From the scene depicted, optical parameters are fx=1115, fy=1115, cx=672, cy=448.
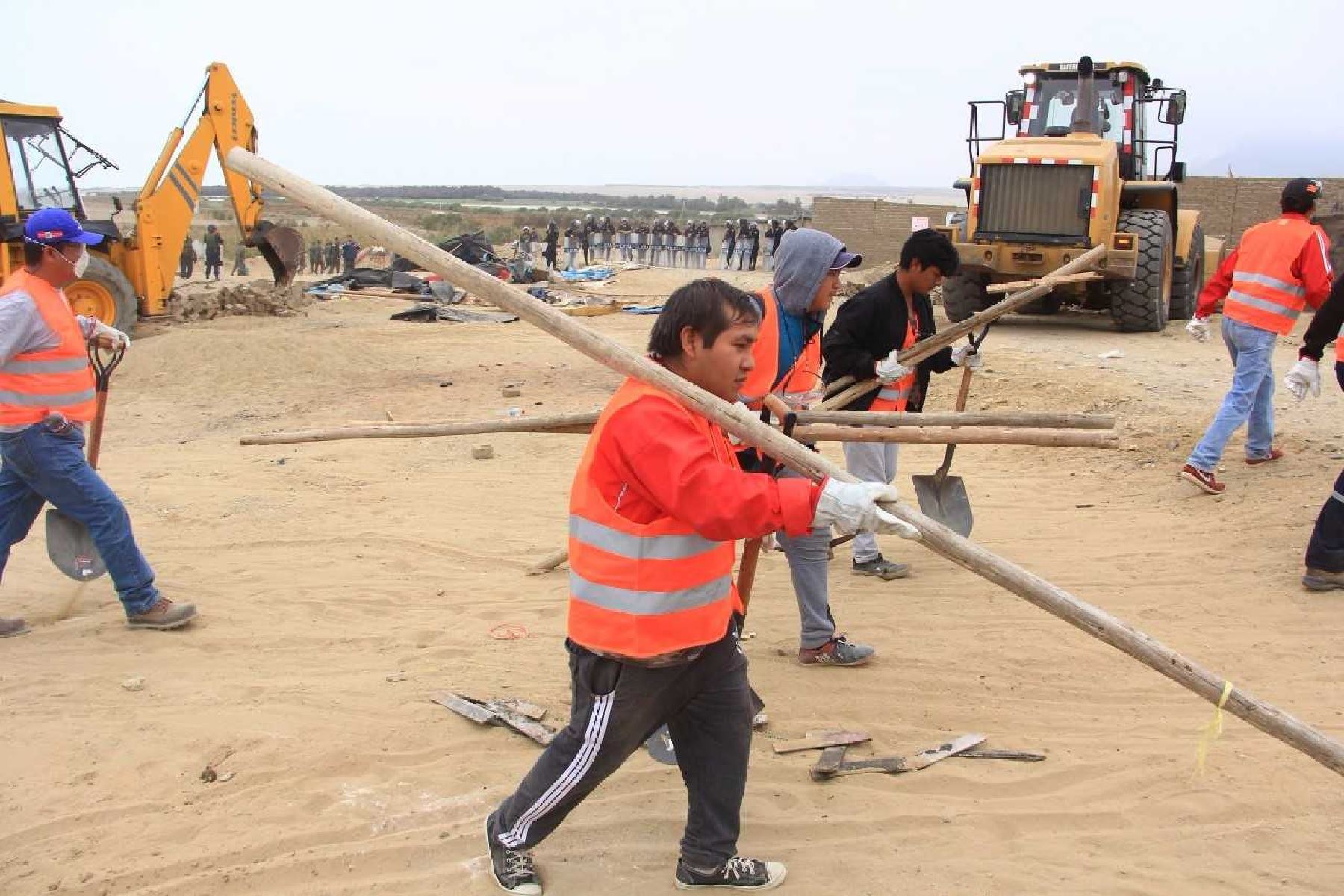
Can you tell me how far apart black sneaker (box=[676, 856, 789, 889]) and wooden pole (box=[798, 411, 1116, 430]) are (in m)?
1.65

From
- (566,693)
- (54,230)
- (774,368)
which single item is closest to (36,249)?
(54,230)

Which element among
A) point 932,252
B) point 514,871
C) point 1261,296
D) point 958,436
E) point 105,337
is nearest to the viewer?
point 514,871

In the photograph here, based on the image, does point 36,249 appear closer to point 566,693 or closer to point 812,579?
point 566,693

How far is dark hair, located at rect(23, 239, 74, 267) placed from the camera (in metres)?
4.89

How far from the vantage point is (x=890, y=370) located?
5309mm

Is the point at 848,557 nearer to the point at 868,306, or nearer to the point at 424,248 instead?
the point at 868,306

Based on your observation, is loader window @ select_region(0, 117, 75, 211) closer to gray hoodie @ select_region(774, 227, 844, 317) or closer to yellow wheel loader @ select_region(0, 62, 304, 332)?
yellow wheel loader @ select_region(0, 62, 304, 332)

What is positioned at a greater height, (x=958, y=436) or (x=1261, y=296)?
(x=1261, y=296)

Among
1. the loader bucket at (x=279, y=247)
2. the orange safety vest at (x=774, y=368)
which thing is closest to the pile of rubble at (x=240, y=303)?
the loader bucket at (x=279, y=247)

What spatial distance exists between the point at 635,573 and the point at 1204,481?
5.31m

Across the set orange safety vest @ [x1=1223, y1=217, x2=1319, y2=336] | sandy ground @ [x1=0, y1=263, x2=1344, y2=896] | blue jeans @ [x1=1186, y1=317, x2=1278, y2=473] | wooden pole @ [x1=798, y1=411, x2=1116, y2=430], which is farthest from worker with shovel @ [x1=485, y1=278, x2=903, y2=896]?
orange safety vest @ [x1=1223, y1=217, x2=1319, y2=336]

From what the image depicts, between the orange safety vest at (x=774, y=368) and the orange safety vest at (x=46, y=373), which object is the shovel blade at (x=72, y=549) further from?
the orange safety vest at (x=774, y=368)

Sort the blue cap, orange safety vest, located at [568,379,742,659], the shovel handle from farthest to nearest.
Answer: the shovel handle < the blue cap < orange safety vest, located at [568,379,742,659]

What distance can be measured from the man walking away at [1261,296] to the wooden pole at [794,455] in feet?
14.6
